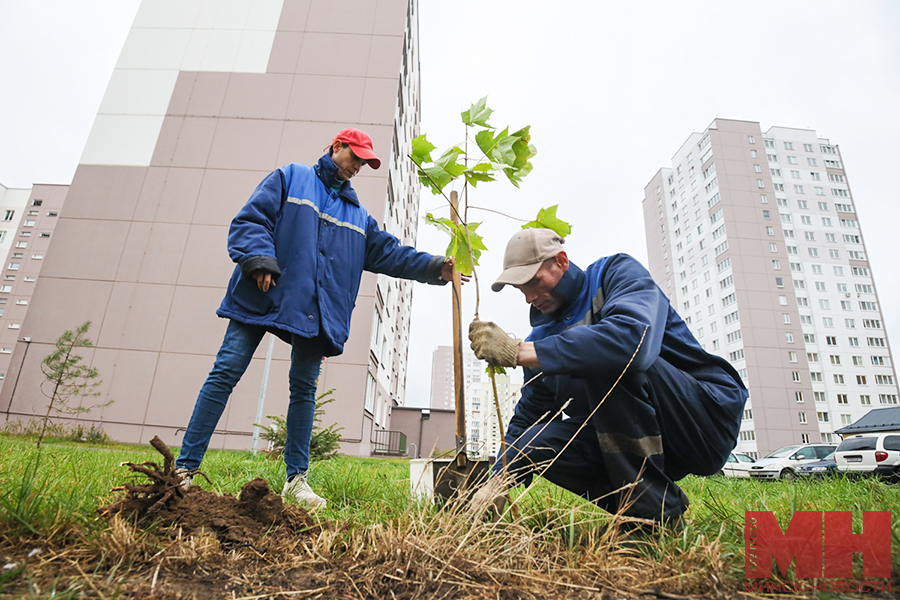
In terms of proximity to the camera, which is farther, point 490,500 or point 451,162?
point 451,162

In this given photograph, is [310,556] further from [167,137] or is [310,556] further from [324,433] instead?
[167,137]

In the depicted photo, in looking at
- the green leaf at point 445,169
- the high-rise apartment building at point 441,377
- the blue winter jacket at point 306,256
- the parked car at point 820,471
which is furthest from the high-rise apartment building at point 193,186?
the high-rise apartment building at point 441,377

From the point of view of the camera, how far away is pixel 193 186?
45.1 ft

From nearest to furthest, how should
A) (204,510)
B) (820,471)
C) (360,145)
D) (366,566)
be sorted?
1. (366,566)
2. (204,510)
3. (360,145)
4. (820,471)

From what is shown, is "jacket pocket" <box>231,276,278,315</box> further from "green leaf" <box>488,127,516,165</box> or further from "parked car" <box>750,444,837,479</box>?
"parked car" <box>750,444,837,479</box>

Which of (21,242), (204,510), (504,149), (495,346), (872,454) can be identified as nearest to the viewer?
(204,510)

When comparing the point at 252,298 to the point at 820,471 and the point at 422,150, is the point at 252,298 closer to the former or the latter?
the point at 422,150

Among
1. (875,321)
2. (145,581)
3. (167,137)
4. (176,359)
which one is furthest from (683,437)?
(875,321)

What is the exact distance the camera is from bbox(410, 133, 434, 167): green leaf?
2.07 m

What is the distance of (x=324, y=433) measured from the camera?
6.20 metres

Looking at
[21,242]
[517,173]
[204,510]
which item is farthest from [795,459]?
[21,242]

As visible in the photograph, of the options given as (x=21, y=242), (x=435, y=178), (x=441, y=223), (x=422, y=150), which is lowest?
(x=441, y=223)

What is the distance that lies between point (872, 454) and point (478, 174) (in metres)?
11.6

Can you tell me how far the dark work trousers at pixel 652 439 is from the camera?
1.58 meters
